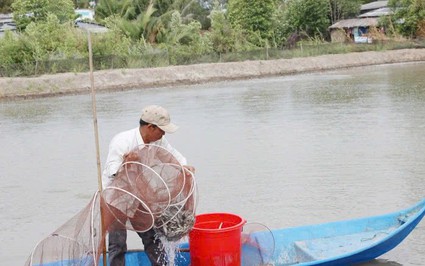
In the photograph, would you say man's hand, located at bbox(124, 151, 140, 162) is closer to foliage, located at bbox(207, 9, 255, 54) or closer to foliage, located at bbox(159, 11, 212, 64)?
foliage, located at bbox(159, 11, 212, 64)

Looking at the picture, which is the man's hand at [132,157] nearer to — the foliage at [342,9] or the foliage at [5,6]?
the foliage at [342,9]

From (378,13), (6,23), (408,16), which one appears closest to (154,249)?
(408,16)

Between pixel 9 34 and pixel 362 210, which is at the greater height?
pixel 9 34

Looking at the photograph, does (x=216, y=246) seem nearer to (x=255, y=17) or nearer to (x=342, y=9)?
(x=255, y=17)

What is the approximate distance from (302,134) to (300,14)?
32.0m

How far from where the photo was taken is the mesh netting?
477 cm

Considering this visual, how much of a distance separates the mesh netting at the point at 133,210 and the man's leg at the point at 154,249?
93 mm

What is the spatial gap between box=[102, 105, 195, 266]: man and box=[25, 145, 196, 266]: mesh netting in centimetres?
9

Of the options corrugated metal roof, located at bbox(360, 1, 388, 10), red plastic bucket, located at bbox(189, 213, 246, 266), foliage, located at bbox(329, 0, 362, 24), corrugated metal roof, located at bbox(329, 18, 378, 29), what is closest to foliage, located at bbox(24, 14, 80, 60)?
corrugated metal roof, located at bbox(329, 18, 378, 29)

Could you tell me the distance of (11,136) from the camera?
15.7 meters

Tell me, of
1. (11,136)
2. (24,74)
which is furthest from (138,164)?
(24,74)

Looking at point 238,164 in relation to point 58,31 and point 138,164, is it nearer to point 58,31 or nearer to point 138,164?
point 138,164

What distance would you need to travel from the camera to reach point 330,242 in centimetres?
593

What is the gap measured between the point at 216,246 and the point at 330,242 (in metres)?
1.37
